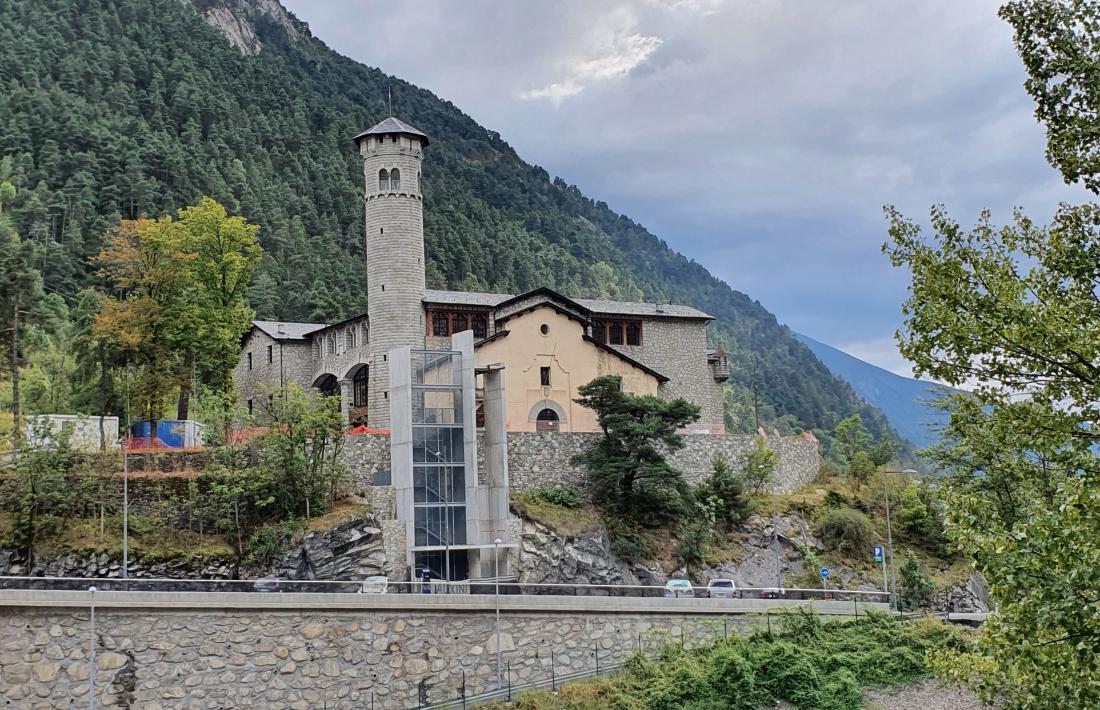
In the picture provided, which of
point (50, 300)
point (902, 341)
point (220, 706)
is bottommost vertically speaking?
point (220, 706)

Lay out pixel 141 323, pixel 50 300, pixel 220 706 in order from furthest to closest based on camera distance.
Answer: pixel 50 300 → pixel 141 323 → pixel 220 706

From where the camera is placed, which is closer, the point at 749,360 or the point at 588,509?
the point at 588,509

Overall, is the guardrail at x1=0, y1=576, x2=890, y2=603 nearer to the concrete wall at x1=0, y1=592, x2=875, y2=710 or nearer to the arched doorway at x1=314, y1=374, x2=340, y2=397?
the concrete wall at x1=0, y1=592, x2=875, y2=710

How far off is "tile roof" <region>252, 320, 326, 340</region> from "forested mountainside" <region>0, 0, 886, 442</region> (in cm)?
2510

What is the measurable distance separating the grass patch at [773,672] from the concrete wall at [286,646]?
148cm

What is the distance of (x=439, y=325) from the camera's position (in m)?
53.7

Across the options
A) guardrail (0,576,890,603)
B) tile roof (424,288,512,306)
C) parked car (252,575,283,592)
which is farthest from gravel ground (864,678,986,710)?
tile roof (424,288,512,306)

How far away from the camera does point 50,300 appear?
255 ft

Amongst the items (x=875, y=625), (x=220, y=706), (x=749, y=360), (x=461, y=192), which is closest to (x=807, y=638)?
Answer: (x=875, y=625)

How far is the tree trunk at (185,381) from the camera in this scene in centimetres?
5103

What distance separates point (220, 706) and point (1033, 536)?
21.7 m

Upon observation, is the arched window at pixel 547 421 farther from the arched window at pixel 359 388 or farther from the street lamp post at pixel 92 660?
the street lamp post at pixel 92 660

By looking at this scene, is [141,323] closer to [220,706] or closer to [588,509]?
[588,509]

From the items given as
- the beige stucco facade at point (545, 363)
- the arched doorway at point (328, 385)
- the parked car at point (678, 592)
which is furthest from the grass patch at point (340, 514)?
the arched doorway at point (328, 385)
